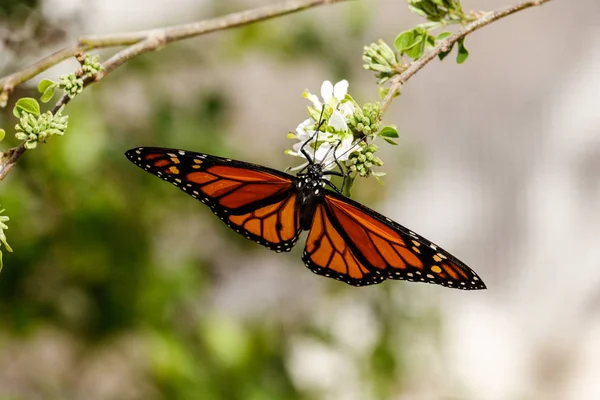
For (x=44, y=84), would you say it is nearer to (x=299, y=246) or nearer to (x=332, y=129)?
(x=332, y=129)

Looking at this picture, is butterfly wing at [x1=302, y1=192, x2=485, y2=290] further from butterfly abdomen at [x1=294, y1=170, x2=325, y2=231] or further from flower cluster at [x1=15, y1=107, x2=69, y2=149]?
flower cluster at [x1=15, y1=107, x2=69, y2=149]

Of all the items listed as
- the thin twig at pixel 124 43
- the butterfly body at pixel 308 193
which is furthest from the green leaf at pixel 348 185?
the thin twig at pixel 124 43

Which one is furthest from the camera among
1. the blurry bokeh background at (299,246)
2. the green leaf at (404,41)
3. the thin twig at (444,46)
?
the blurry bokeh background at (299,246)

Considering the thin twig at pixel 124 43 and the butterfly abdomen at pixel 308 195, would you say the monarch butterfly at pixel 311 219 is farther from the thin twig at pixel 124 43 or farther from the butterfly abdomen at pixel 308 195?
the thin twig at pixel 124 43

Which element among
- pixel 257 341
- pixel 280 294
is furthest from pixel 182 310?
pixel 280 294

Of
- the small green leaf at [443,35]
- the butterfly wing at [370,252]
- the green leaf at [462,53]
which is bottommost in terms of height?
the butterfly wing at [370,252]

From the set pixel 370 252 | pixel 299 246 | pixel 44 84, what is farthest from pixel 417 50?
pixel 299 246
